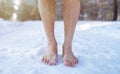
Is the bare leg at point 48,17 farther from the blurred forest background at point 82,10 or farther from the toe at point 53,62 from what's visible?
the blurred forest background at point 82,10

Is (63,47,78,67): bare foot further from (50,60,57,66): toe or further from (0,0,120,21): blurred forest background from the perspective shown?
(0,0,120,21): blurred forest background

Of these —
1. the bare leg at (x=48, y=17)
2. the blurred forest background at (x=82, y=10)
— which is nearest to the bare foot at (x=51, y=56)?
the bare leg at (x=48, y=17)

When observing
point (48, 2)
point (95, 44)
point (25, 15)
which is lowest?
point (25, 15)

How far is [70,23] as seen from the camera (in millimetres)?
1879

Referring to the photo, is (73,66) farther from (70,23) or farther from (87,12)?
(87,12)

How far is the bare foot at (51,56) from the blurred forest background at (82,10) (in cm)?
678

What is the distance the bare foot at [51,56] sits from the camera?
186cm

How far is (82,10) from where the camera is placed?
10945 mm

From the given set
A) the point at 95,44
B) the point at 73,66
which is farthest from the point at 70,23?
the point at 95,44

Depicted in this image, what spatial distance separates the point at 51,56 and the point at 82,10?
914 centimetres

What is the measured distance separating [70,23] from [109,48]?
622mm

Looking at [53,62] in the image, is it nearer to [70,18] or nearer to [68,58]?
[68,58]

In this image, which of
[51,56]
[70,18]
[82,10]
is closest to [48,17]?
[70,18]

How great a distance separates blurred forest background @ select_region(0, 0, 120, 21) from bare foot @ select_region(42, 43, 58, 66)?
6.78 metres
